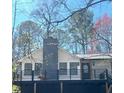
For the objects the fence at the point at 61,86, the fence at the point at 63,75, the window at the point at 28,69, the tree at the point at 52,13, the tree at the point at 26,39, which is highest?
the tree at the point at 52,13

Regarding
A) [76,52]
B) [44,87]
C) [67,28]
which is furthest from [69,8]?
[44,87]

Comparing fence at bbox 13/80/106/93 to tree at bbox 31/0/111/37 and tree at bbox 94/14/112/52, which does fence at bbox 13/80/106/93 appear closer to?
tree at bbox 94/14/112/52

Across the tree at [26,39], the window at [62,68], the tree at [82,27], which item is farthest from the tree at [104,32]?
the tree at [26,39]

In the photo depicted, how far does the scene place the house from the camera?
9.68 ft

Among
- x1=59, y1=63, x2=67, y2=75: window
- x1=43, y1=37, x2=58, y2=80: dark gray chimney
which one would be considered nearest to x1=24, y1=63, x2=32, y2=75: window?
x1=43, y1=37, x2=58, y2=80: dark gray chimney

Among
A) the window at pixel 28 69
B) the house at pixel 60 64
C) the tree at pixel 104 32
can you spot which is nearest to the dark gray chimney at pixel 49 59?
the house at pixel 60 64

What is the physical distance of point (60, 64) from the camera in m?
2.96

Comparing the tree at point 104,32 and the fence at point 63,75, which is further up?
the tree at point 104,32

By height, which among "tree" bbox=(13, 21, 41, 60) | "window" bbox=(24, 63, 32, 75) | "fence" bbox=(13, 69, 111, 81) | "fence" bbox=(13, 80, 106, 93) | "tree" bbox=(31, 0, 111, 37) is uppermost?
"tree" bbox=(31, 0, 111, 37)

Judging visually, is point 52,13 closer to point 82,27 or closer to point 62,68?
point 82,27

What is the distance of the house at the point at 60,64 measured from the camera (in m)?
2.95

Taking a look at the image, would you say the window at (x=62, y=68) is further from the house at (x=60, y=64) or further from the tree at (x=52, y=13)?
the tree at (x=52, y=13)

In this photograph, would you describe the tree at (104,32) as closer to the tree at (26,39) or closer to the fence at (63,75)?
the fence at (63,75)
